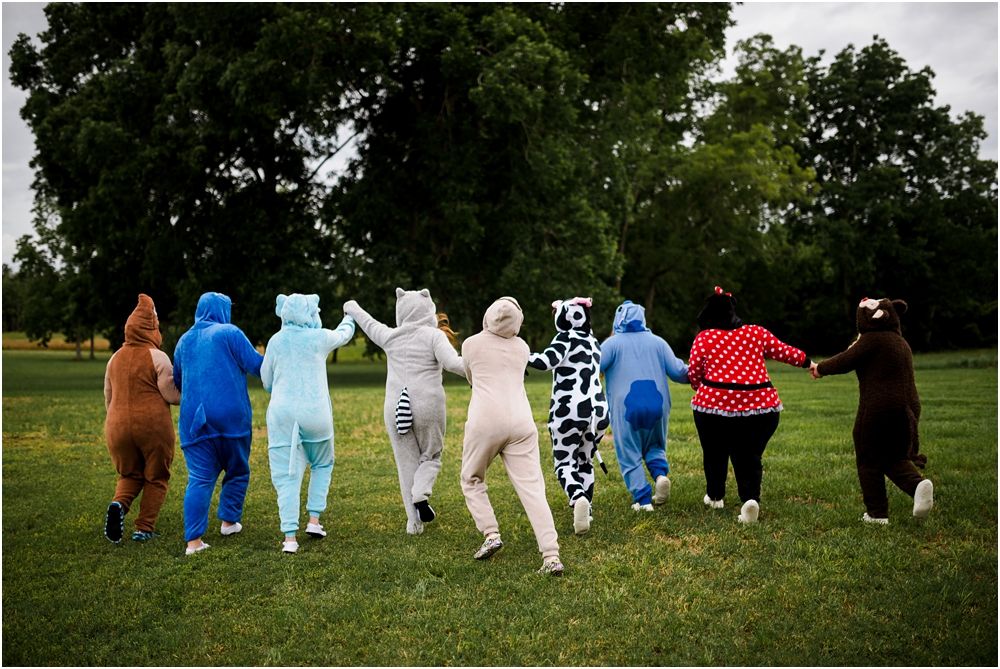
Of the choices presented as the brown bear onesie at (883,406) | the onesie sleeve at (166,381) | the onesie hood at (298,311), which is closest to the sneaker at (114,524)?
the onesie sleeve at (166,381)

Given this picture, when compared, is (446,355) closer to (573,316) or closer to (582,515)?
(573,316)

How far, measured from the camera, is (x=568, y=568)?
19.9ft

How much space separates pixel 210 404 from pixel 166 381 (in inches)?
29.4

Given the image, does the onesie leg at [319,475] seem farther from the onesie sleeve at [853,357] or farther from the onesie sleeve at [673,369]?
the onesie sleeve at [853,357]

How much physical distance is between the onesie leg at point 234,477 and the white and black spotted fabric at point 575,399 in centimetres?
271

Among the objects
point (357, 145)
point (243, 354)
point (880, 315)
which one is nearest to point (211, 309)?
point (243, 354)

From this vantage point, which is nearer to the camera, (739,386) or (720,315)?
(739,386)

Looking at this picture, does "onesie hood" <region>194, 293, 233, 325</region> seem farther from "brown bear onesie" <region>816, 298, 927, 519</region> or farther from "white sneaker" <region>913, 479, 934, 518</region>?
"white sneaker" <region>913, 479, 934, 518</region>

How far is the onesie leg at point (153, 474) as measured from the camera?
7137 mm

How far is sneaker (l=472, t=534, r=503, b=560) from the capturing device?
6.31m

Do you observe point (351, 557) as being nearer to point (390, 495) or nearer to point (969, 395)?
point (390, 495)

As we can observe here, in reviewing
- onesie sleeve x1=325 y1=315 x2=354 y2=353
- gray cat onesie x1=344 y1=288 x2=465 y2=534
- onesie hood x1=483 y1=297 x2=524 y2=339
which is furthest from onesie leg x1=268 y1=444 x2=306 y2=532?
onesie hood x1=483 y1=297 x2=524 y2=339

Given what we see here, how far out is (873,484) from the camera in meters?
7.02

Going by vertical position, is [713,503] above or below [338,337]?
below
